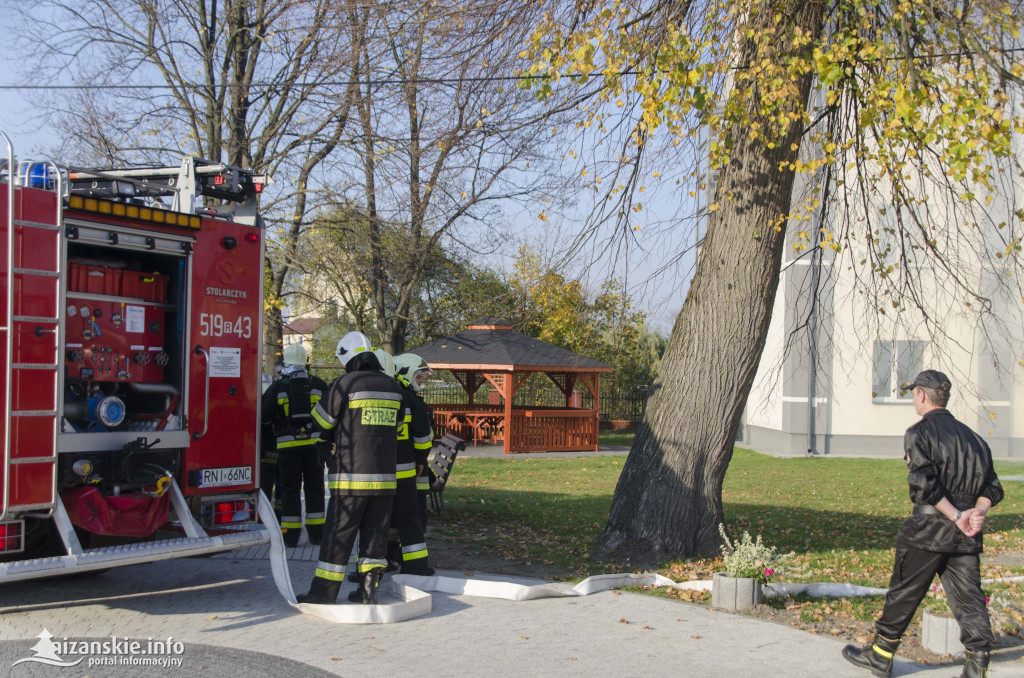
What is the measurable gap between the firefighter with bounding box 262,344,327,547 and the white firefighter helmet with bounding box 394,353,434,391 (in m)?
0.72

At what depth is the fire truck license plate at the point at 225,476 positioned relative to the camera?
20.0 ft

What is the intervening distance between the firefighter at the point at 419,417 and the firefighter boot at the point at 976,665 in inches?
150

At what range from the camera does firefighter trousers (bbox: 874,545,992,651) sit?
15.1ft

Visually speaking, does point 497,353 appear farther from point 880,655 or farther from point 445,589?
point 880,655

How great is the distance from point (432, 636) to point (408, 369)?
9.39ft

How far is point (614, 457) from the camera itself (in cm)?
2019

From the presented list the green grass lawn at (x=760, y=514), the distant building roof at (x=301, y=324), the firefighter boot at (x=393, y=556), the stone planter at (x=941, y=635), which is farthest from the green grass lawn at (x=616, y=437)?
the stone planter at (x=941, y=635)

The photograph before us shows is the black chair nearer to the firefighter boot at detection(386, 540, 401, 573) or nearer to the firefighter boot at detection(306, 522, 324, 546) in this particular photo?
the firefighter boot at detection(306, 522, 324, 546)

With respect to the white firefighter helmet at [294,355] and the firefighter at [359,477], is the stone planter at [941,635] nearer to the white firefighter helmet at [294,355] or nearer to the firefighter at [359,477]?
the firefighter at [359,477]

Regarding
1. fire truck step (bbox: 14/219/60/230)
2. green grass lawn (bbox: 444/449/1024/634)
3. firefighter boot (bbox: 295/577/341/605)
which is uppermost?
fire truck step (bbox: 14/219/60/230)

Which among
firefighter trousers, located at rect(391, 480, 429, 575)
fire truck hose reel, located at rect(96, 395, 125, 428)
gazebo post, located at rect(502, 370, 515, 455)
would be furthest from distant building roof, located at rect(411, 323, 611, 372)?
fire truck hose reel, located at rect(96, 395, 125, 428)

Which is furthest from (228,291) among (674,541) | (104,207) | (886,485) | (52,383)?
(886,485)

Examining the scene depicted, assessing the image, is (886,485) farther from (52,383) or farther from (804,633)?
(52,383)

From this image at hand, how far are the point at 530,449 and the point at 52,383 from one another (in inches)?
677
